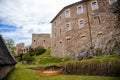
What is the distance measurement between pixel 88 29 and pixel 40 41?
30.9m

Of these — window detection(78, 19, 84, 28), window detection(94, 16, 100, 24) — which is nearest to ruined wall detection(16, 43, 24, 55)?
window detection(78, 19, 84, 28)

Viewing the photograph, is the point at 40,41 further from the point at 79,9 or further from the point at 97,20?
the point at 97,20

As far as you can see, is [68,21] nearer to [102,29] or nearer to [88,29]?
[88,29]

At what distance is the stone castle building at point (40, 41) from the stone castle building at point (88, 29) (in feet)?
71.3

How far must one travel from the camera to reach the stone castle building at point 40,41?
5184 centimetres

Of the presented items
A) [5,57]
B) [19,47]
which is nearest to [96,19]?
[5,57]

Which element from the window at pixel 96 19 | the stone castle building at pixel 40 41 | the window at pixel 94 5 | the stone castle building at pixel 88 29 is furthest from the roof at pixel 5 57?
the stone castle building at pixel 40 41

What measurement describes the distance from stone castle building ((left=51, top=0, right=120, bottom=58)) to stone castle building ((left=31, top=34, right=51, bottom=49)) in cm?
2174

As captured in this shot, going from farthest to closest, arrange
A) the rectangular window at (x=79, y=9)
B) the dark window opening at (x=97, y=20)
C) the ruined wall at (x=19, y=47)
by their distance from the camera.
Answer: the ruined wall at (x=19, y=47)
the rectangular window at (x=79, y=9)
the dark window opening at (x=97, y=20)

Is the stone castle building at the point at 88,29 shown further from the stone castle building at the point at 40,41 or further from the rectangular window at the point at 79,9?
the stone castle building at the point at 40,41

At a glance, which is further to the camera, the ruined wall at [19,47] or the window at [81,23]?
the ruined wall at [19,47]

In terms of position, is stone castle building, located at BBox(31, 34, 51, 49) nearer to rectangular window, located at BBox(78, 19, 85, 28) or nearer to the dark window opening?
rectangular window, located at BBox(78, 19, 85, 28)

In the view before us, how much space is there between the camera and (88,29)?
25641mm

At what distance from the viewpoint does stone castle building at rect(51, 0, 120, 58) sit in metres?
22.2
